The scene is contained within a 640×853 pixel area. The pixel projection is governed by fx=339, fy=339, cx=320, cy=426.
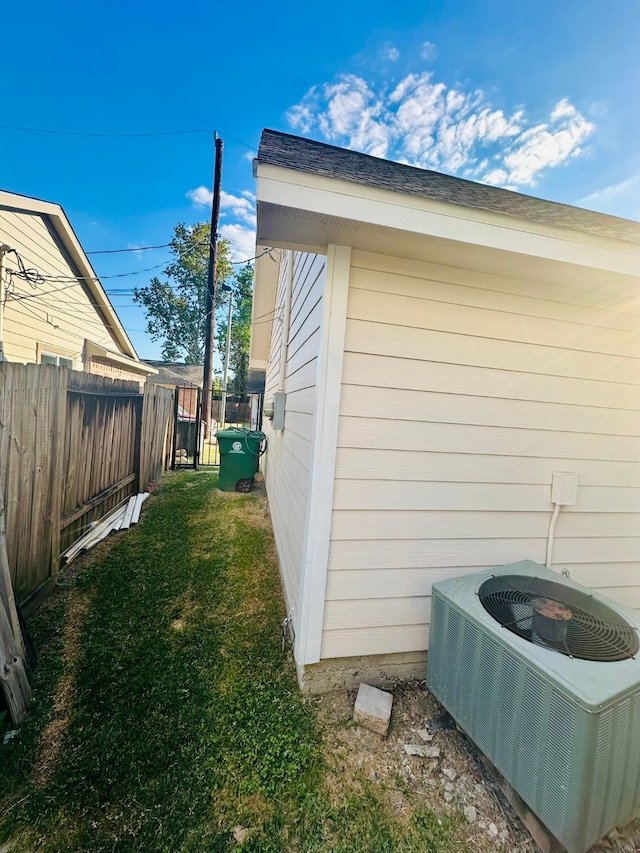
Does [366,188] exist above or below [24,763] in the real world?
above

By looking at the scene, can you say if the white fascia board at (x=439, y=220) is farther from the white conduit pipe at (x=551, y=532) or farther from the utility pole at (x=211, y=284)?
the utility pole at (x=211, y=284)

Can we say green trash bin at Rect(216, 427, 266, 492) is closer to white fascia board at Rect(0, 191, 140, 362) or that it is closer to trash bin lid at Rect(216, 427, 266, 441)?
trash bin lid at Rect(216, 427, 266, 441)

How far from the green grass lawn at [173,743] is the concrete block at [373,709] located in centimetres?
24

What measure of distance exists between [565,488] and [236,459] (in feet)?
16.4

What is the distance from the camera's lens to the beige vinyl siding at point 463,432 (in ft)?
6.42

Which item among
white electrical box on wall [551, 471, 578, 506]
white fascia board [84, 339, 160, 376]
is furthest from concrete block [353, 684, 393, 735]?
white fascia board [84, 339, 160, 376]

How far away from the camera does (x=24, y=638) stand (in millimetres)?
1946

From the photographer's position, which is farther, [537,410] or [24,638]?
[537,410]


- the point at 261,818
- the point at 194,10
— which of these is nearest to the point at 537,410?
the point at 261,818

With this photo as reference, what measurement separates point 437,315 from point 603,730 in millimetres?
1895

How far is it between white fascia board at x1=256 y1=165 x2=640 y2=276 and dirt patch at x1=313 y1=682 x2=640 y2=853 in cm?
255

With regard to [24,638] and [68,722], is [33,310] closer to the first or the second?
[24,638]

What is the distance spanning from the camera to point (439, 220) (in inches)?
65.1

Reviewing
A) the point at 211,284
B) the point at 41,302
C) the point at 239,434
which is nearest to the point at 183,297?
the point at 211,284
